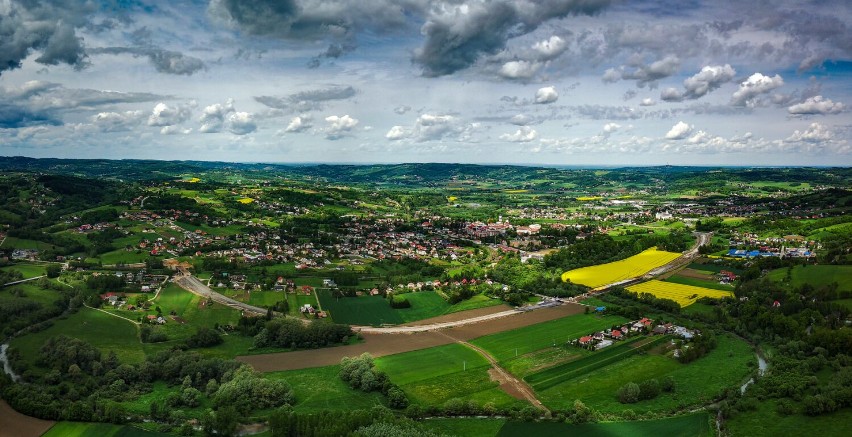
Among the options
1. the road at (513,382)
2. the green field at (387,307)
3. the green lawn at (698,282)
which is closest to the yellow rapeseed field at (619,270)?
the green lawn at (698,282)

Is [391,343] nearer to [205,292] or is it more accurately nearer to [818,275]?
[205,292]

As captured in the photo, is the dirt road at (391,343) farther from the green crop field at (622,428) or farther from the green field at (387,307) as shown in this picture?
the green crop field at (622,428)

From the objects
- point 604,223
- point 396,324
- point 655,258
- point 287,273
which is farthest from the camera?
point 604,223

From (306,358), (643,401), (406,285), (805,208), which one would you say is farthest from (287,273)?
(805,208)

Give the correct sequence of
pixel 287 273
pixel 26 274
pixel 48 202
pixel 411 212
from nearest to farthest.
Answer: pixel 26 274
pixel 287 273
pixel 48 202
pixel 411 212

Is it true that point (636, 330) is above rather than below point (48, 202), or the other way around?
below

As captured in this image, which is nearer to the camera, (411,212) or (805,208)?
(805,208)

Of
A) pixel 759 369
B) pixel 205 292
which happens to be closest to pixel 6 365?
pixel 205 292

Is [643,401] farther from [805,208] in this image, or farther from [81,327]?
[805,208]
